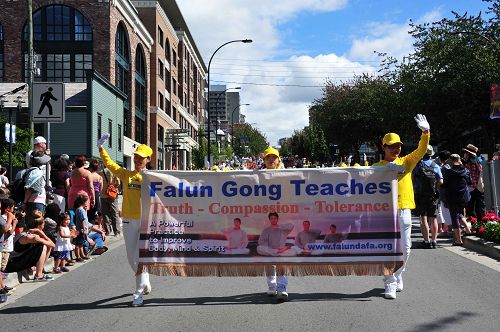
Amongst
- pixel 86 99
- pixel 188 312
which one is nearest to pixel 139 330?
pixel 188 312

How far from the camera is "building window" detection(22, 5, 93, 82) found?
3947cm

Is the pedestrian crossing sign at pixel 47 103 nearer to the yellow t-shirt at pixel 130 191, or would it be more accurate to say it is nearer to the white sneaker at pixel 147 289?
the yellow t-shirt at pixel 130 191

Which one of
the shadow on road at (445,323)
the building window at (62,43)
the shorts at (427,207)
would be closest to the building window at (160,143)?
the building window at (62,43)

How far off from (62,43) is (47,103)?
30.9m

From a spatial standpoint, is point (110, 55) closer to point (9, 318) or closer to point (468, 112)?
point (468, 112)

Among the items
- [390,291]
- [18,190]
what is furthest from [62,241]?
[390,291]

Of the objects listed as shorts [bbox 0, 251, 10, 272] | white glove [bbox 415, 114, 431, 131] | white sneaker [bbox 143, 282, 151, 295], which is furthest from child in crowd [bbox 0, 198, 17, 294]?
white glove [bbox 415, 114, 431, 131]

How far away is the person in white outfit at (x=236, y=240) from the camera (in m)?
6.72

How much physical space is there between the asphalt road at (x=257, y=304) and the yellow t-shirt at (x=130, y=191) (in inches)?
41.8

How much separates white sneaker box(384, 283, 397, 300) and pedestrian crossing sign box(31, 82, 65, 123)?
7152 mm

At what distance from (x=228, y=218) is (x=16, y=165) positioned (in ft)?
85.4

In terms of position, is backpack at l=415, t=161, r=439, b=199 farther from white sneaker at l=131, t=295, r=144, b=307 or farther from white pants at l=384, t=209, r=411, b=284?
white sneaker at l=131, t=295, r=144, b=307

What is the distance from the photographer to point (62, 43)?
130 feet

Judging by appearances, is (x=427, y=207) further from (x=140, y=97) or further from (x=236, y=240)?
(x=140, y=97)
